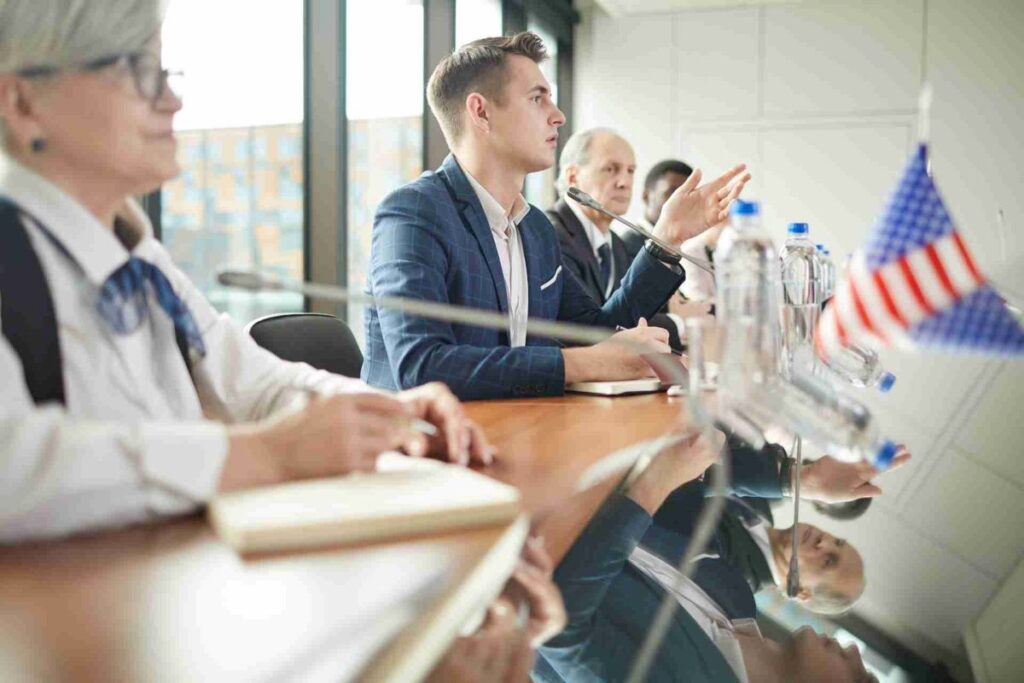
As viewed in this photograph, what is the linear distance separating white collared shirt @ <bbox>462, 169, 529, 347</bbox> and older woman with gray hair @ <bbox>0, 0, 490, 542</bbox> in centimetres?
113

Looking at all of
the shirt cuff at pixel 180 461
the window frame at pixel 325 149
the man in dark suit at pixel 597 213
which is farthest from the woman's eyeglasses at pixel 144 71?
the window frame at pixel 325 149

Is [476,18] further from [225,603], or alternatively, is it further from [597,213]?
[225,603]

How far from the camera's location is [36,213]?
0.74 meters

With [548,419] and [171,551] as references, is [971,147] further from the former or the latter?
[171,551]

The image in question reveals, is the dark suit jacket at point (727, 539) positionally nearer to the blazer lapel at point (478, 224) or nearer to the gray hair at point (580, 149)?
the blazer lapel at point (478, 224)

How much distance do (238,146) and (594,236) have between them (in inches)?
55.5

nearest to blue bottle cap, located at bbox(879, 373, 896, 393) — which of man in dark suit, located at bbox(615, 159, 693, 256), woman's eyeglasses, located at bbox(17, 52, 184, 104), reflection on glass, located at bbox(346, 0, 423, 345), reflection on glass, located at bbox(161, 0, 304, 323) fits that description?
reflection on glass, located at bbox(161, 0, 304, 323)

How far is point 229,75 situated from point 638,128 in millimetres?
4018

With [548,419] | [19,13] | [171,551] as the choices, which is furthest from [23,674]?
[548,419]

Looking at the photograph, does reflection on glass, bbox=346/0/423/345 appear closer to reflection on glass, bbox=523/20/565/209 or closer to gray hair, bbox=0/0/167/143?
reflection on glass, bbox=523/20/565/209

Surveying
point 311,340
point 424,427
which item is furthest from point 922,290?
point 311,340

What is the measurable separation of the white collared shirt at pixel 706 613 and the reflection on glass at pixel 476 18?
4173 mm

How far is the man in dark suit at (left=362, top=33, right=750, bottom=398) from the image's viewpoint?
1.53 m

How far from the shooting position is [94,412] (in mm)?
773
